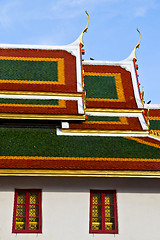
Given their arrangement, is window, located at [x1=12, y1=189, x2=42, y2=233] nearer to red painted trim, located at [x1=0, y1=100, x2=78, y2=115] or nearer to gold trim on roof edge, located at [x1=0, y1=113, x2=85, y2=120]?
gold trim on roof edge, located at [x1=0, y1=113, x2=85, y2=120]

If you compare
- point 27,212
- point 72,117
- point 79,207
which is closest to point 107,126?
point 72,117

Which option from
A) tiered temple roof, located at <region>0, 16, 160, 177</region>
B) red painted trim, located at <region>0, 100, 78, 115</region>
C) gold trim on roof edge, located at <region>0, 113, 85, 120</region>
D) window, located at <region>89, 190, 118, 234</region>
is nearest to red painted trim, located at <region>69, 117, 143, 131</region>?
tiered temple roof, located at <region>0, 16, 160, 177</region>

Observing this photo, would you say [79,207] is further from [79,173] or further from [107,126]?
[107,126]

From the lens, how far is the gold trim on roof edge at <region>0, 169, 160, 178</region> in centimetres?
895

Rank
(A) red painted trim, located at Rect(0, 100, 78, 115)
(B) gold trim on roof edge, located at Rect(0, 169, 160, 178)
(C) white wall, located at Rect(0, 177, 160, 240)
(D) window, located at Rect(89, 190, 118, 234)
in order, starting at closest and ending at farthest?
(B) gold trim on roof edge, located at Rect(0, 169, 160, 178)
(C) white wall, located at Rect(0, 177, 160, 240)
(D) window, located at Rect(89, 190, 118, 234)
(A) red painted trim, located at Rect(0, 100, 78, 115)

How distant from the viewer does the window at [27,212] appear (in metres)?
9.30

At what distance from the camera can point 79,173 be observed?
9109mm

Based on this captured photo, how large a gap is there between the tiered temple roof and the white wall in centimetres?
63

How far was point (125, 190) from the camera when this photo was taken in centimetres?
978

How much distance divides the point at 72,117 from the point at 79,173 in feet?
10.6

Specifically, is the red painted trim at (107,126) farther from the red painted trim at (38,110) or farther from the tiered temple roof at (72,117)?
the red painted trim at (38,110)

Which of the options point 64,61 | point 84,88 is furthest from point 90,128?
point 64,61

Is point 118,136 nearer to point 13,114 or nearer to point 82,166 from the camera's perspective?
point 82,166

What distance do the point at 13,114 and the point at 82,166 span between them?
374cm
